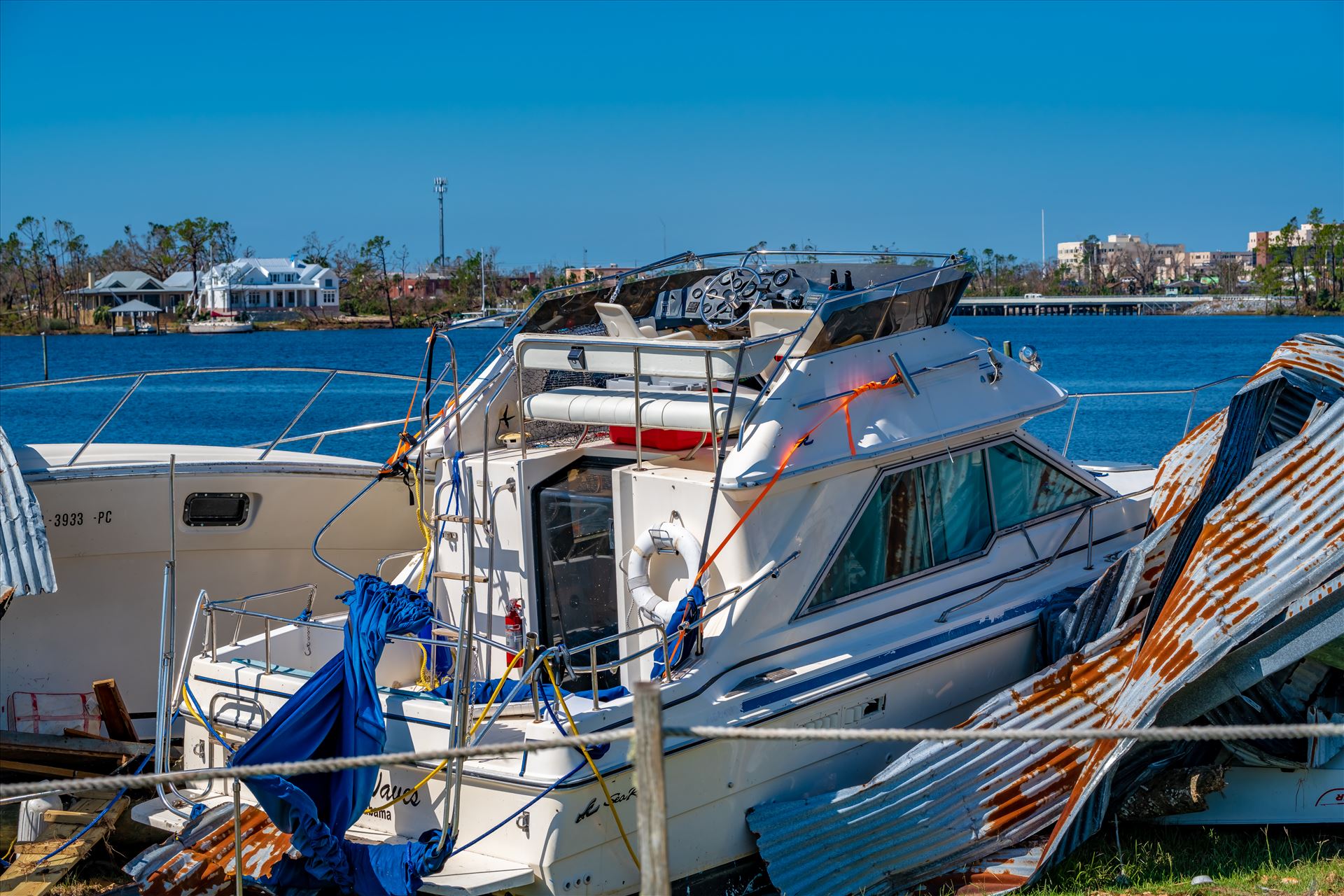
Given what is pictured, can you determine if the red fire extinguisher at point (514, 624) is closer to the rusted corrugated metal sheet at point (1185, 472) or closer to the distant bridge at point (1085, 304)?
the rusted corrugated metal sheet at point (1185, 472)

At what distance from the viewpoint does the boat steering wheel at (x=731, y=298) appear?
8727 mm

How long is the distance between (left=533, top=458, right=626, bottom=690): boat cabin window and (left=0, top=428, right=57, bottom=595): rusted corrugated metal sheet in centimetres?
281

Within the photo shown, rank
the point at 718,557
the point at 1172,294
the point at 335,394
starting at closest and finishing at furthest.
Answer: the point at 718,557 → the point at 335,394 → the point at 1172,294

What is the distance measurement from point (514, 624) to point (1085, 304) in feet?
441

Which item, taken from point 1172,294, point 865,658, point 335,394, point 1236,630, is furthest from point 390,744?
point 1172,294

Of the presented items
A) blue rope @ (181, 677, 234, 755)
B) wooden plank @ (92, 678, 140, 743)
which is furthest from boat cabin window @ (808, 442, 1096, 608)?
wooden plank @ (92, 678, 140, 743)

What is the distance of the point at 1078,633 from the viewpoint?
7.89 metres

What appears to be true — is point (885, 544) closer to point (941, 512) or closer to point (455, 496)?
point (941, 512)

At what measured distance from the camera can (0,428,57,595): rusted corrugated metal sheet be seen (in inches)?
300

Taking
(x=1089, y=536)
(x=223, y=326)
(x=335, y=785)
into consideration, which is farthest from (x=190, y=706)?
(x=223, y=326)

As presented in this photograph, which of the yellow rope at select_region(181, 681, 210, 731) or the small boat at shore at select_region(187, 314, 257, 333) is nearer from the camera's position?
the yellow rope at select_region(181, 681, 210, 731)

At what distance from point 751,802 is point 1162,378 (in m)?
39.0

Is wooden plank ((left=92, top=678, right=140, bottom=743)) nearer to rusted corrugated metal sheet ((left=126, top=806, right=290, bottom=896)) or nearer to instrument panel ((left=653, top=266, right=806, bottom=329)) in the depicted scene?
rusted corrugated metal sheet ((left=126, top=806, right=290, bottom=896))

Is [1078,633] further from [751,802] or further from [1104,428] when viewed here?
[1104,428]
